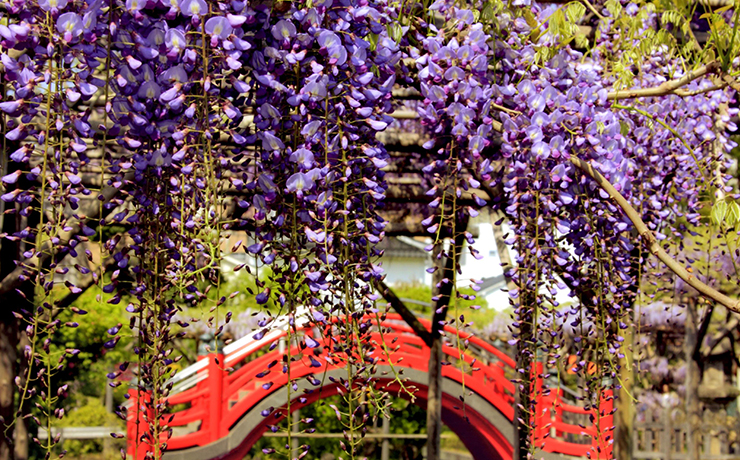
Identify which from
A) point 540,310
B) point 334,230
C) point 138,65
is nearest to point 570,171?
point 540,310

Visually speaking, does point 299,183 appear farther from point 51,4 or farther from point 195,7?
point 51,4

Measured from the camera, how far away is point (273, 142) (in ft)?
6.64

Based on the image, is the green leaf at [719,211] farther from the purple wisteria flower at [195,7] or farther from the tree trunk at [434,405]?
the tree trunk at [434,405]

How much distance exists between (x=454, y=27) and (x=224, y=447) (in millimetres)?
6571

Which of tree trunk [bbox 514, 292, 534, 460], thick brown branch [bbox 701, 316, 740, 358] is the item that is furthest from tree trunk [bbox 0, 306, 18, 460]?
thick brown branch [bbox 701, 316, 740, 358]

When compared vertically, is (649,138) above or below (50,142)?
above

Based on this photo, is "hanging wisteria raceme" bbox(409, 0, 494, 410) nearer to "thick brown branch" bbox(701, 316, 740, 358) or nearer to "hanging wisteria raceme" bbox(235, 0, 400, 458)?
"hanging wisteria raceme" bbox(235, 0, 400, 458)

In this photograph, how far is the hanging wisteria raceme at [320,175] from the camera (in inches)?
79.0

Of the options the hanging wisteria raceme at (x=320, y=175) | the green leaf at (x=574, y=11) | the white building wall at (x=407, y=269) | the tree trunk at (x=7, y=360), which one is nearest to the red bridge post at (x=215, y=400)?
the tree trunk at (x=7, y=360)

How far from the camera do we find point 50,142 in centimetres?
190

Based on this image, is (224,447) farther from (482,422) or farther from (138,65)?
(138,65)

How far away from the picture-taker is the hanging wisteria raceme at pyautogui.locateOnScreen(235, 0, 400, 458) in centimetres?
201

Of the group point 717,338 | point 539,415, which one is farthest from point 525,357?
point 717,338

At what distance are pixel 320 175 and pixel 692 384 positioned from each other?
867cm
